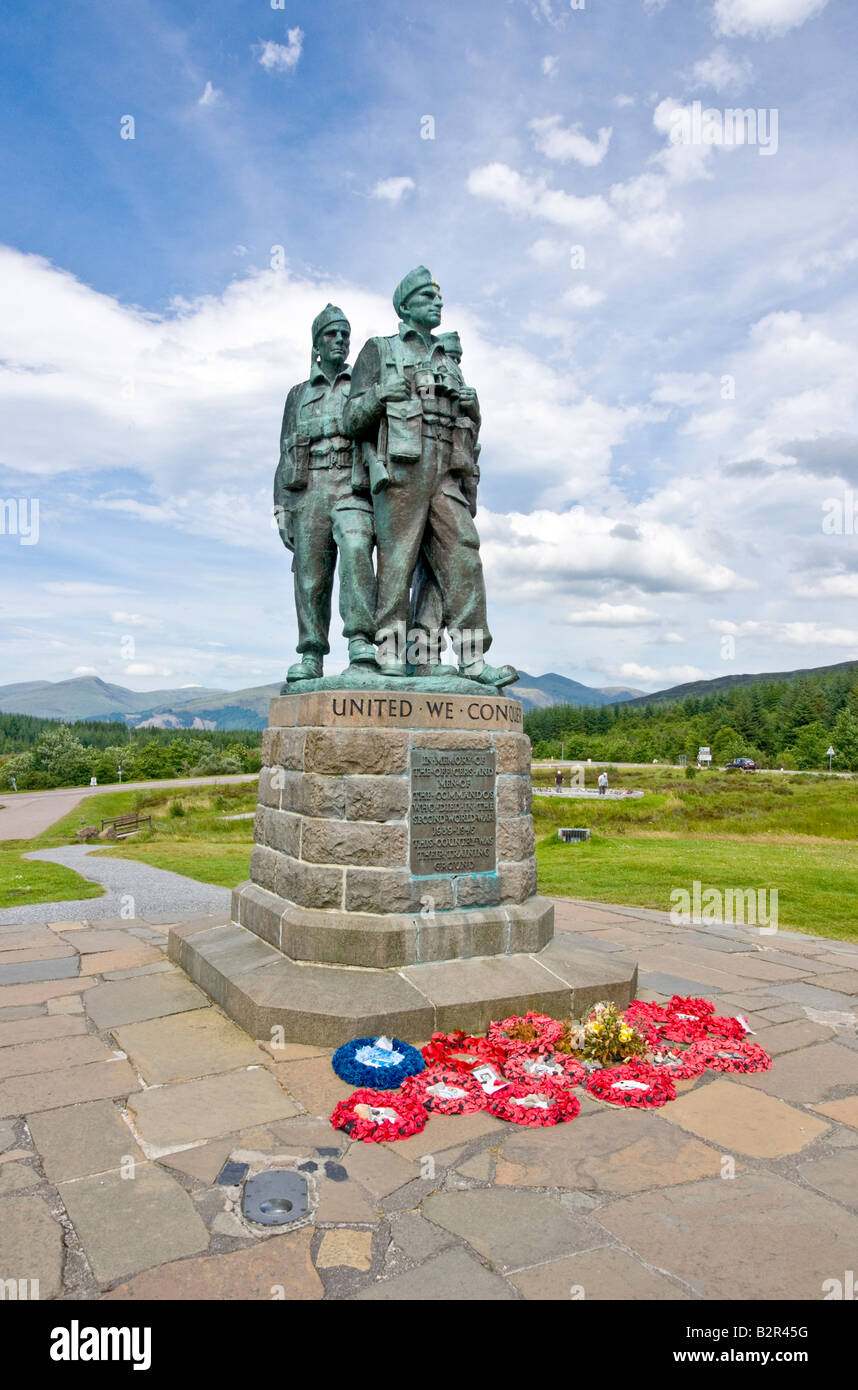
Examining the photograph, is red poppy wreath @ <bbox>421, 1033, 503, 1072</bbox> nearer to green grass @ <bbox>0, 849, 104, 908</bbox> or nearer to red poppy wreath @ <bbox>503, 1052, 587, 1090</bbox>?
red poppy wreath @ <bbox>503, 1052, 587, 1090</bbox>

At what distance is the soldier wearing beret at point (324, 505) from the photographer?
552 cm

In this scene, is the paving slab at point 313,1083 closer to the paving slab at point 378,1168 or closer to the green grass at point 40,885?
the paving slab at point 378,1168

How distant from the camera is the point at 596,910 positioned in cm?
850

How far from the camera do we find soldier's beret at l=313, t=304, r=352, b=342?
5891 millimetres

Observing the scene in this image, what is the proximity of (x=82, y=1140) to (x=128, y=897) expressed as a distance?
587cm

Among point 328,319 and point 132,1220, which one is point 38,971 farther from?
point 328,319

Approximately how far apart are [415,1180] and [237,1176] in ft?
2.02

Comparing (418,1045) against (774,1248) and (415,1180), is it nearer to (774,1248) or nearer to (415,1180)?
(415,1180)

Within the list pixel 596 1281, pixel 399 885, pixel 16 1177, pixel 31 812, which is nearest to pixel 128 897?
pixel 399 885

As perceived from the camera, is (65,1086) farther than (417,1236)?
Yes

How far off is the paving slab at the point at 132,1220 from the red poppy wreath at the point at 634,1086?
1807 mm

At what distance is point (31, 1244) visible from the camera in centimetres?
243

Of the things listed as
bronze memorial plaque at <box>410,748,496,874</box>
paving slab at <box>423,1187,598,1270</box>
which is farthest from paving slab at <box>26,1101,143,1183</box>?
bronze memorial plaque at <box>410,748,496,874</box>
